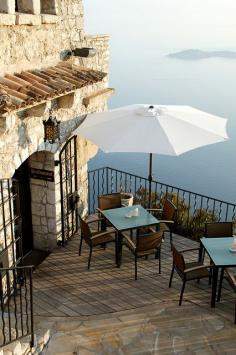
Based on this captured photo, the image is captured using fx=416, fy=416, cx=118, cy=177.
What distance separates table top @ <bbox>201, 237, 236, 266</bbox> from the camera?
603cm

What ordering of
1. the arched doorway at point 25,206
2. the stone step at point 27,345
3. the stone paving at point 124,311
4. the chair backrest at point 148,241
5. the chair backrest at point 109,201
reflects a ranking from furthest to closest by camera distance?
the chair backrest at point 109,201 → the arched doorway at point 25,206 → the chair backrest at point 148,241 → the stone paving at point 124,311 → the stone step at point 27,345

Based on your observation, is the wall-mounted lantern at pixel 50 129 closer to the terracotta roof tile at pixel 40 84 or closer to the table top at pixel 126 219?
the terracotta roof tile at pixel 40 84

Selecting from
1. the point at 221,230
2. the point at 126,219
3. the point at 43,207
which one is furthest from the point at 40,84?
the point at 221,230

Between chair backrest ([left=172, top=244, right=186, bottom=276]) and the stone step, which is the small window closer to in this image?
chair backrest ([left=172, top=244, right=186, bottom=276])

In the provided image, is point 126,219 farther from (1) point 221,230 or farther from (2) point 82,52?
(2) point 82,52

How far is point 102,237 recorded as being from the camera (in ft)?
24.7

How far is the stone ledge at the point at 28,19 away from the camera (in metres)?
5.74

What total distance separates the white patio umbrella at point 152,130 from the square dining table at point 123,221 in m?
1.38

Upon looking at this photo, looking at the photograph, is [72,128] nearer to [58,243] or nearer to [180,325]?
[58,243]

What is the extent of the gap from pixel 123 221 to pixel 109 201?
3.46 ft

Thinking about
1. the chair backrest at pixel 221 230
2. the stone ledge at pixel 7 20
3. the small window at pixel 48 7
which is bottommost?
the chair backrest at pixel 221 230

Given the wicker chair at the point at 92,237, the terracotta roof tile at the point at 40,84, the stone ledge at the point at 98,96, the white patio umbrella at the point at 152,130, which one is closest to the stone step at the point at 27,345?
the wicker chair at the point at 92,237

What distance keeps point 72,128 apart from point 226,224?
3.30m

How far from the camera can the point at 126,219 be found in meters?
7.44
